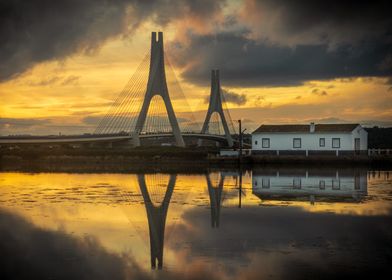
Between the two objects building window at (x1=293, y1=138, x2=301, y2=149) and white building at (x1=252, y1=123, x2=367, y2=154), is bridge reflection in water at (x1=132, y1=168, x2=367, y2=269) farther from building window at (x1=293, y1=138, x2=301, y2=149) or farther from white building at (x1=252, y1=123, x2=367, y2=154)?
building window at (x1=293, y1=138, x2=301, y2=149)

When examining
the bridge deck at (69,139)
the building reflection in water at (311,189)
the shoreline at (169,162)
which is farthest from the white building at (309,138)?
the building reflection in water at (311,189)

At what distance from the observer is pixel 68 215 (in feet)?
57.2

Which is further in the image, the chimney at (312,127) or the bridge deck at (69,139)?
the bridge deck at (69,139)

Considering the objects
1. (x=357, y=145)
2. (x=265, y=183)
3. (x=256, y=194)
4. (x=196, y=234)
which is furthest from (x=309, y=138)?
(x=196, y=234)

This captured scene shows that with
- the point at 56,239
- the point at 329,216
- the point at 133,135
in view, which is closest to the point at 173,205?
the point at 329,216

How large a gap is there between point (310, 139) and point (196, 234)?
36924mm

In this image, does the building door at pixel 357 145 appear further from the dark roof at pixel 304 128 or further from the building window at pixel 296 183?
the building window at pixel 296 183

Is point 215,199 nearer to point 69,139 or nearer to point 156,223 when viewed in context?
point 156,223

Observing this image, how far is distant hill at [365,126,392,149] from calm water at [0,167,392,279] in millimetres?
60092

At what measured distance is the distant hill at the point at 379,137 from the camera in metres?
82.4

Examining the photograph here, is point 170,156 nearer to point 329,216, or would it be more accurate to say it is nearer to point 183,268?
point 329,216

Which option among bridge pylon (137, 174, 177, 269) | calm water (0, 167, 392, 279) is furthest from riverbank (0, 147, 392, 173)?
calm water (0, 167, 392, 279)

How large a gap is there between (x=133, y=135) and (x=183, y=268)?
4869 centimetres

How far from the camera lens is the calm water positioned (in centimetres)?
1066
